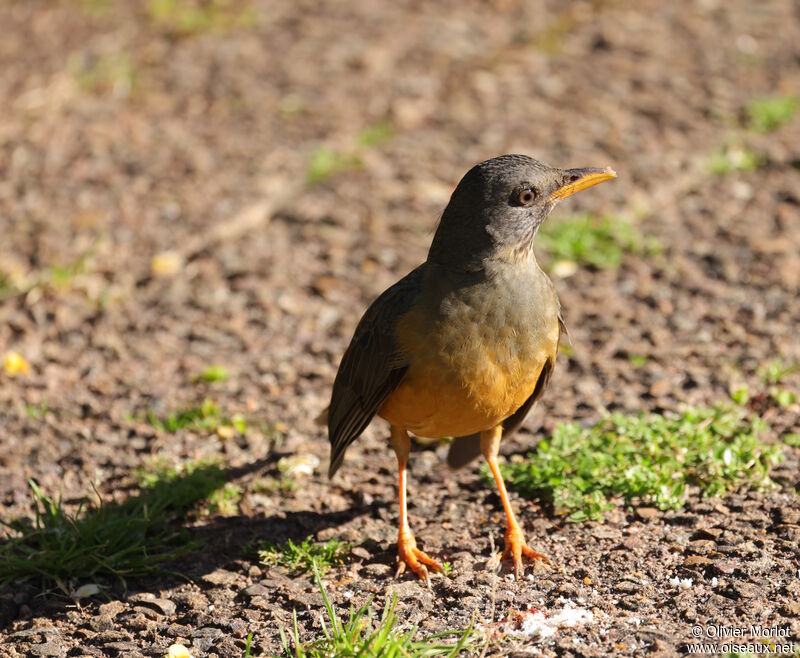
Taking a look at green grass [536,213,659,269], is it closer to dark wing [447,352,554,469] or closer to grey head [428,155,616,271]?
dark wing [447,352,554,469]

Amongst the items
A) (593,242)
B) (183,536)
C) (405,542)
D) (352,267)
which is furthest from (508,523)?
(593,242)

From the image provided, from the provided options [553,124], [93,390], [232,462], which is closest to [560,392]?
[232,462]

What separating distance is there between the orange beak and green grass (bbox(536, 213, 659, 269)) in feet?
9.15

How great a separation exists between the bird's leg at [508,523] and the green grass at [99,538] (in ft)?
5.12

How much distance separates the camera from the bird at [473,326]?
472 cm

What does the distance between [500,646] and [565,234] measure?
175 inches

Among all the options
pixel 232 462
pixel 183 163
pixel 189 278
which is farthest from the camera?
pixel 183 163

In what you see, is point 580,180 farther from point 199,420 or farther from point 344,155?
point 344,155

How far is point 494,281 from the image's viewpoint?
4.84m

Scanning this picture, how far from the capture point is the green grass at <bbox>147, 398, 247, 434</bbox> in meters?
6.30

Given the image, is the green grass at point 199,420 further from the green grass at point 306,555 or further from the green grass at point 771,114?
the green grass at point 771,114

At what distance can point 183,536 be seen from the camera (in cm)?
539

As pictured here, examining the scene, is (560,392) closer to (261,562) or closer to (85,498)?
(261,562)

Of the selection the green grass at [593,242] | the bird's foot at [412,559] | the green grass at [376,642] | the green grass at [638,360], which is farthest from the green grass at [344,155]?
the green grass at [376,642]
